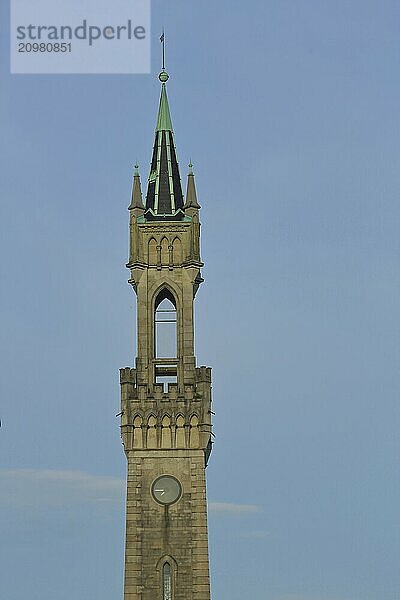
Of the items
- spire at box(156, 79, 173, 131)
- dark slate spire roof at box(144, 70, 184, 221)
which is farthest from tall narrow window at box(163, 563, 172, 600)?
spire at box(156, 79, 173, 131)

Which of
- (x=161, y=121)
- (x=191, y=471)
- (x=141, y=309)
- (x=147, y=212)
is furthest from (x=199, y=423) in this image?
(x=161, y=121)

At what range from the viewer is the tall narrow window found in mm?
67188

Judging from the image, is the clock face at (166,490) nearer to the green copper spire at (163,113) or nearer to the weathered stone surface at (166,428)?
the weathered stone surface at (166,428)

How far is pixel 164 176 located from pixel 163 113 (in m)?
4.06

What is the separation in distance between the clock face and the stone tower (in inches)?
2.1

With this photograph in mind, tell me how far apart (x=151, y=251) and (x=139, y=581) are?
18.0 m

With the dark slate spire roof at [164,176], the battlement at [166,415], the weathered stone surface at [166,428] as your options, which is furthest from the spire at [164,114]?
the battlement at [166,415]

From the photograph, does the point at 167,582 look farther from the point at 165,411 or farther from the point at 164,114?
the point at 164,114

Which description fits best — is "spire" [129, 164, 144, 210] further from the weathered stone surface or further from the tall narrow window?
the tall narrow window

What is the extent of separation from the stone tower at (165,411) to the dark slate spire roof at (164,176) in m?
0.06

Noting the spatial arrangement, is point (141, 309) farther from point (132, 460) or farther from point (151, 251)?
point (132, 460)

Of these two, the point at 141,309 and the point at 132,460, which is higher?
the point at 141,309

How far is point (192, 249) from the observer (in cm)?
7212

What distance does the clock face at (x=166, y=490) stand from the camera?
68750 mm
